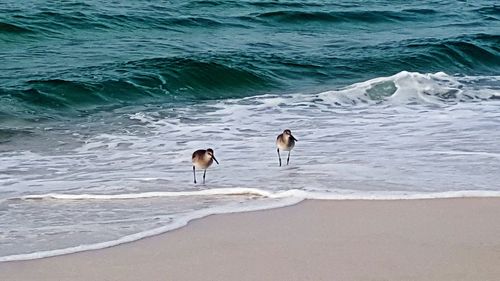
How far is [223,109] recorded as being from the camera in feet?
37.2

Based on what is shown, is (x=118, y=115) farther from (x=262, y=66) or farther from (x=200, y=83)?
(x=262, y=66)

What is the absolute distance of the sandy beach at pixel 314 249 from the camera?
5.18m

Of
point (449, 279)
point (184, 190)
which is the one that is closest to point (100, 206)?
point (184, 190)

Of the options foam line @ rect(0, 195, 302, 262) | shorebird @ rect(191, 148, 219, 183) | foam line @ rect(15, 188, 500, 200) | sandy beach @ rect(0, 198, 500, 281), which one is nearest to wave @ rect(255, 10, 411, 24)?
shorebird @ rect(191, 148, 219, 183)

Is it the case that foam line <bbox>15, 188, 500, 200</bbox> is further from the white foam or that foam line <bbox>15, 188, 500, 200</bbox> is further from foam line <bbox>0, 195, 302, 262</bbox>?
foam line <bbox>0, 195, 302, 262</bbox>

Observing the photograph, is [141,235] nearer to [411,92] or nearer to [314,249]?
[314,249]

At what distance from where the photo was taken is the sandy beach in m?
5.18

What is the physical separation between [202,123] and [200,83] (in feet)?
8.67

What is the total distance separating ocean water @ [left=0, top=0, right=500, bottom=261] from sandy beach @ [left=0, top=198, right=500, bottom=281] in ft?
0.83

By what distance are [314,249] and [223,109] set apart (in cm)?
587

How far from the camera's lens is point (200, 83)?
1291 cm

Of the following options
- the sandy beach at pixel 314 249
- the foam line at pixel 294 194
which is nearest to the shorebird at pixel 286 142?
the foam line at pixel 294 194

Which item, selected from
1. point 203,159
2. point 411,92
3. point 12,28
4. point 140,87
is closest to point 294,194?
point 203,159

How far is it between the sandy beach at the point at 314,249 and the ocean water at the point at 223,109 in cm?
25
